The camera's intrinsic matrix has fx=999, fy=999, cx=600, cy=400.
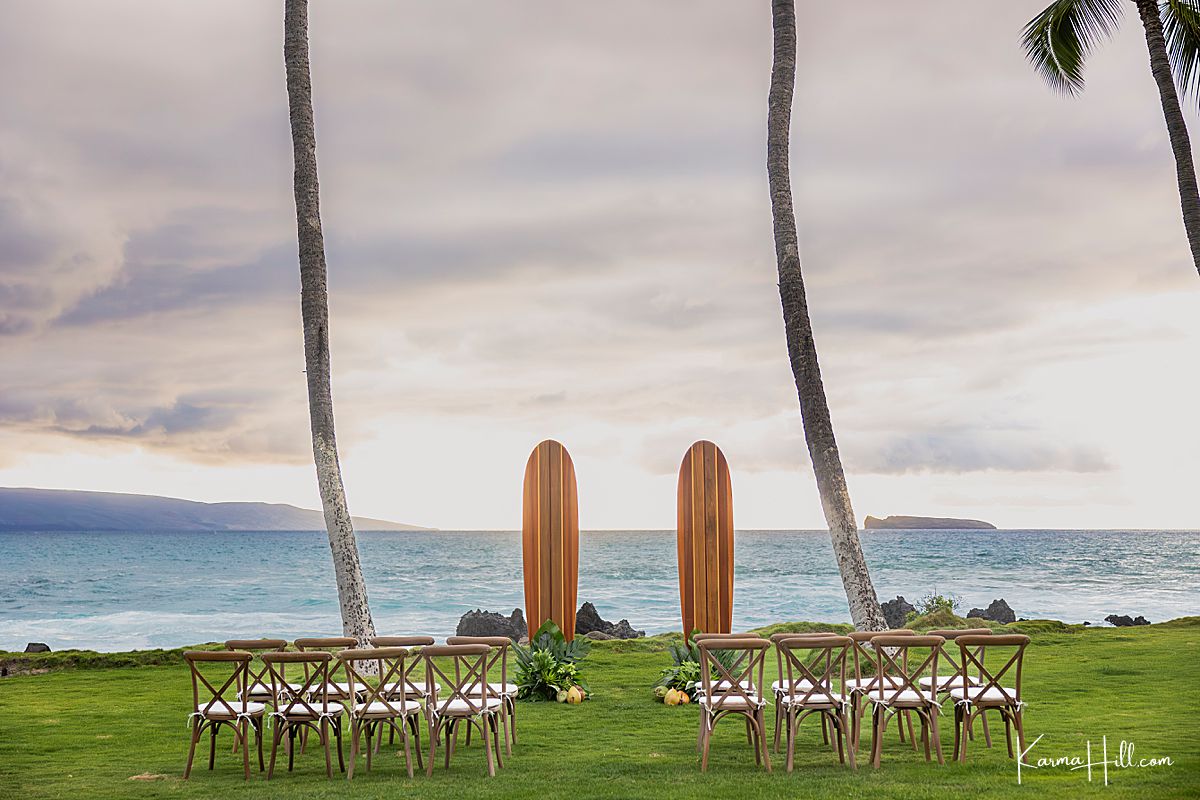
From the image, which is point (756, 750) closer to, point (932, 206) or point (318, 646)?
point (318, 646)

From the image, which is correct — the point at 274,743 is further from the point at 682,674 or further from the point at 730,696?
the point at 682,674

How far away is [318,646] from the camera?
23.4ft

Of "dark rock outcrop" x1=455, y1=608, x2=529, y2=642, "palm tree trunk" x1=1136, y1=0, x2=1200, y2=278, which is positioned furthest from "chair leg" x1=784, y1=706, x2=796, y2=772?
"dark rock outcrop" x1=455, y1=608, x2=529, y2=642

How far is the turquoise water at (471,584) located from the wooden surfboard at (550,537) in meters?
15.2

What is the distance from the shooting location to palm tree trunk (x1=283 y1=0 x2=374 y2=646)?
9570 mm

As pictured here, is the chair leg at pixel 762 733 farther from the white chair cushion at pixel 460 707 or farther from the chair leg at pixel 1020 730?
the white chair cushion at pixel 460 707

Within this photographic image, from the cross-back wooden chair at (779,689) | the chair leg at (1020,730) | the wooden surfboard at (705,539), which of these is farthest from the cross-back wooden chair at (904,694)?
the wooden surfboard at (705,539)

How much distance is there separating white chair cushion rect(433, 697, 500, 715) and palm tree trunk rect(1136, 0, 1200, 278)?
346 inches

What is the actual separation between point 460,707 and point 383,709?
17.9 inches

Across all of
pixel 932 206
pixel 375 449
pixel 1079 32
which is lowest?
pixel 375 449

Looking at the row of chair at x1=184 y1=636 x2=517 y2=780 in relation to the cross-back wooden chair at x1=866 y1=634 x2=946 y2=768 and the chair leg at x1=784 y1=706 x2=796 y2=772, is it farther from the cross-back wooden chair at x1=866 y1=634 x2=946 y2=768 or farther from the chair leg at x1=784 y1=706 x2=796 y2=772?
the cross-back wooden chair at x1=866 y1=634 x2=946 y2=768

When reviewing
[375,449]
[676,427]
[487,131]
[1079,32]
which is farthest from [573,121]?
[676,427]

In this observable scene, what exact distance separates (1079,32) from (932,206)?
3.07 m

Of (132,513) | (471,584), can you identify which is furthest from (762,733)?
(132,513)
